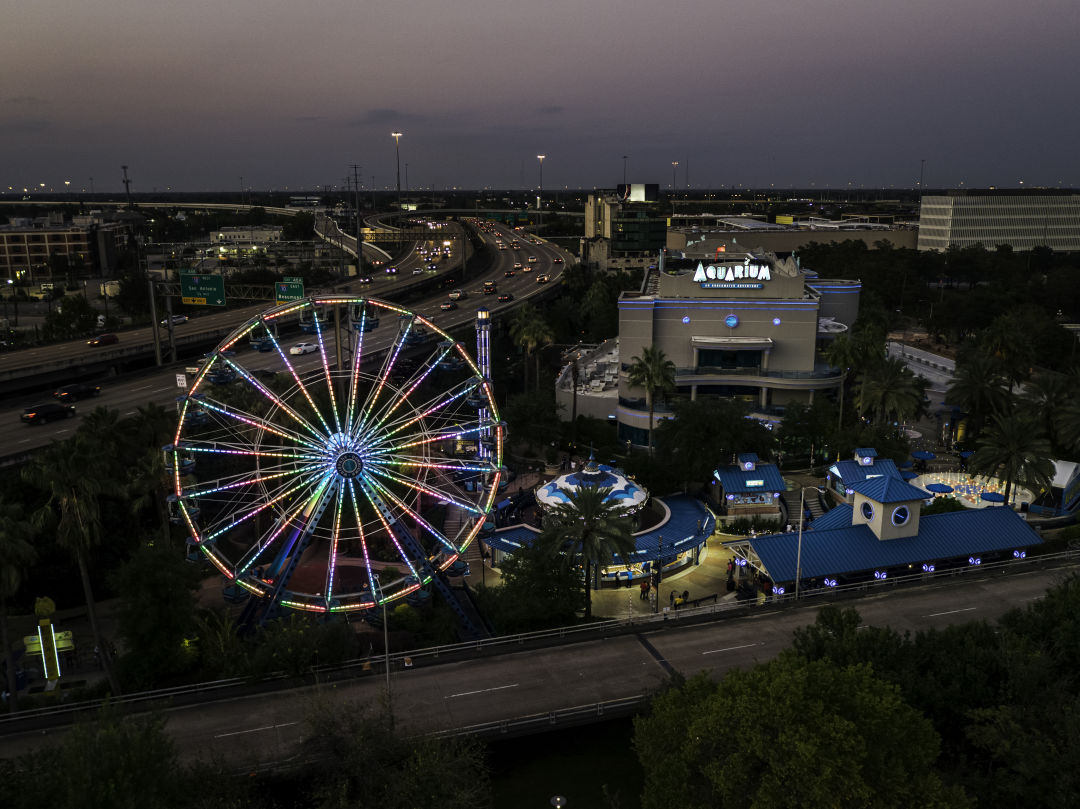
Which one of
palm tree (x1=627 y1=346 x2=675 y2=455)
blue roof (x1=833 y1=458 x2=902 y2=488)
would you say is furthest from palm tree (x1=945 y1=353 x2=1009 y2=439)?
palm tree (x1=627 y1=346 x2=675 y2=455)

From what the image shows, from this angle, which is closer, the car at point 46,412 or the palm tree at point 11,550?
the palm tree at point 11,550

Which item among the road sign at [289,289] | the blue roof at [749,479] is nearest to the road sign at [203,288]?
the road sign at [289,289]

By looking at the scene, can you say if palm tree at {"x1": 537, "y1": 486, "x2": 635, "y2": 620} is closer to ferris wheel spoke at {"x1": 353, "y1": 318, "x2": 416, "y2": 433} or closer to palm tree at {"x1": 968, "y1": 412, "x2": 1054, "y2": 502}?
ferris wheel spoke at {"x1": 353, "y1": 318, "x2": 416, "y2": 433}

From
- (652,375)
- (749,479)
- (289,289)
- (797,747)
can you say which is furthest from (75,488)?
(652,375)

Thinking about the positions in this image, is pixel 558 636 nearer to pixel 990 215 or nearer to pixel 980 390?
pixel 980 390

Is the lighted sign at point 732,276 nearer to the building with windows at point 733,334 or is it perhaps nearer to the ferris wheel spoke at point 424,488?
the building with windows at point 733,334
